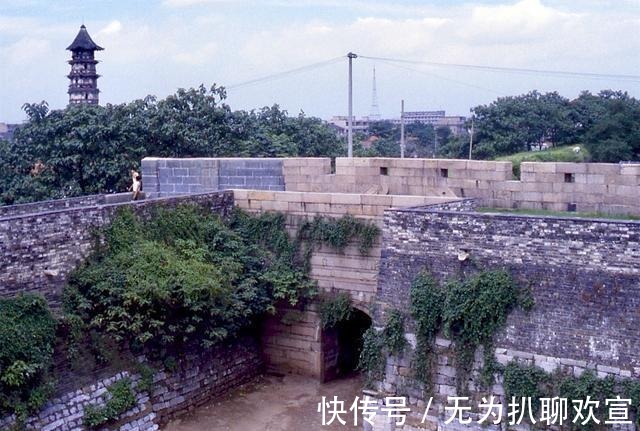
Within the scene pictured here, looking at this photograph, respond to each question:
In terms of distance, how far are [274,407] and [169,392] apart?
5.90ft

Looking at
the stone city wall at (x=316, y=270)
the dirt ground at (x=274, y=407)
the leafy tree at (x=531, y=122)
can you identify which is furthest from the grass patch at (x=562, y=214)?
the leafy tree at (x=531, y=122)

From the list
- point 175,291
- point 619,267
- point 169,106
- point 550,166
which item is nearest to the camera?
point 619,267

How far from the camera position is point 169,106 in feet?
70.0

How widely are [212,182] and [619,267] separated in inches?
349

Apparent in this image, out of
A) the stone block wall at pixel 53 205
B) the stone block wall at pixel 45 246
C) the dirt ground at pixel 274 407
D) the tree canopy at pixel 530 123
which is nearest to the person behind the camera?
the stone block wall at pixel 45 246

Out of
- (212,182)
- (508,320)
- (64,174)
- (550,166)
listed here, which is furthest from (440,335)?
(64,174)

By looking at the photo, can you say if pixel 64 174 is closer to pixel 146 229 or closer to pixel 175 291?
pixel 146 229

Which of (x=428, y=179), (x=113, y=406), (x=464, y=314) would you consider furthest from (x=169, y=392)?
(x=428, y=179)

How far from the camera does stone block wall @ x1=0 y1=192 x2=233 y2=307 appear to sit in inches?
372

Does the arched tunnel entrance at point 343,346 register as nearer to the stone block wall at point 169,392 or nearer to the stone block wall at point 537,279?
the stone block wall at point 169,392

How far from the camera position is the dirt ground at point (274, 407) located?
11.1 m

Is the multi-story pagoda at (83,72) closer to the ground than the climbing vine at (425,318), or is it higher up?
higher up

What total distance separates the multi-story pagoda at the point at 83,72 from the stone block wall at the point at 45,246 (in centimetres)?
2917

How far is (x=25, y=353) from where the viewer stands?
8.92 m
